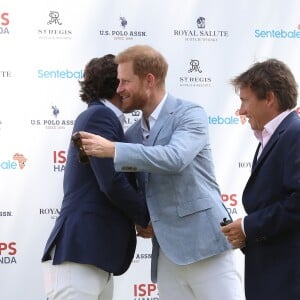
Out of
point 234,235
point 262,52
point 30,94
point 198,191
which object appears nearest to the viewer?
point 234,235

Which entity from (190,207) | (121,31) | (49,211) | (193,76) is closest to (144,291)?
(49,211)

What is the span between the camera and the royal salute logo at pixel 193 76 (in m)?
3.96

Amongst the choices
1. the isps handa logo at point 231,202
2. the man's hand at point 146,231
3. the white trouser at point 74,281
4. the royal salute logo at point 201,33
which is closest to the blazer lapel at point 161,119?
the man's hand at point 146,231

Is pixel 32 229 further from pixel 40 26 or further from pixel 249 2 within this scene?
pixel 249 2

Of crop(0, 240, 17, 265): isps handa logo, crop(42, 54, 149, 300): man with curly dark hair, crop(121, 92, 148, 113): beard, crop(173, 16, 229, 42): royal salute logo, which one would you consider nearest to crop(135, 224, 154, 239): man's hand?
crop(42, 54, 149, 300): man with curly dark hair

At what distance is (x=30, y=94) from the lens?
3.78 metres

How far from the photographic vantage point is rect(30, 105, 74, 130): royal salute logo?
3.79 meters

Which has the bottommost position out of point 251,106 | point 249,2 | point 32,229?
point 32,229

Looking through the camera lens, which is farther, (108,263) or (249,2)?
(249,2)

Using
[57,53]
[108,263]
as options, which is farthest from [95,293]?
[57,53]

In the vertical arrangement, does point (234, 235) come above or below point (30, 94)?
below

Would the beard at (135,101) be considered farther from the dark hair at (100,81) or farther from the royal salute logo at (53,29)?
the royal salute logo at (53,29)

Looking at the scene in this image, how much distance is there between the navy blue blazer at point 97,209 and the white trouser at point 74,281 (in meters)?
0.04

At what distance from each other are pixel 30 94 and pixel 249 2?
1526 mm
